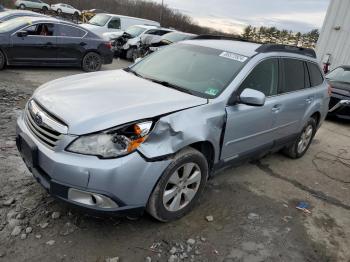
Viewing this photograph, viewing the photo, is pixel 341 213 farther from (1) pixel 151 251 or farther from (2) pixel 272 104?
(1) pixel 151 251

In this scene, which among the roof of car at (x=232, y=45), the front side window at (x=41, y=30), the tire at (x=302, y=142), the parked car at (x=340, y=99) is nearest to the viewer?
the roof of car at (x=232, y=45)

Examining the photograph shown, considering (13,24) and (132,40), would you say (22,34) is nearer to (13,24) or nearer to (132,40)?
(13,24)

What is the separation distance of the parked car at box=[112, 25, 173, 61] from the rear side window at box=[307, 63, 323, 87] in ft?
34.4

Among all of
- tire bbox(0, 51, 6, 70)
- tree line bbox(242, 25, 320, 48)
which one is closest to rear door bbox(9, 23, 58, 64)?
tire bbox(0, 51, 6, 70)

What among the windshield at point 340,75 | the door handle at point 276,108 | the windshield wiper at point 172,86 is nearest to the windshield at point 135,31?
the windshield at point 340,75

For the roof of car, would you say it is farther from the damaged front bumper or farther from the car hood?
the damaged front bumper

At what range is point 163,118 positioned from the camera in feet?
9.91

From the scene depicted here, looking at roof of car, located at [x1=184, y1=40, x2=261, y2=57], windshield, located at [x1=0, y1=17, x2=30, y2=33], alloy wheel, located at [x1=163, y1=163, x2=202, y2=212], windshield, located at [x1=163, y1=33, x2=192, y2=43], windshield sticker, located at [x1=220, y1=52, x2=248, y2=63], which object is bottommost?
windshield, located at [x1=163, y1=33, x2=192, y2=43]

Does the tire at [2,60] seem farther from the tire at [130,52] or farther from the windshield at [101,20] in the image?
the windshield at [101,20]

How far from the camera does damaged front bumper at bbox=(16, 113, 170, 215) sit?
2705 mm

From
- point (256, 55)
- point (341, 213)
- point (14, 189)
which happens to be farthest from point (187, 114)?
point (341, 213)

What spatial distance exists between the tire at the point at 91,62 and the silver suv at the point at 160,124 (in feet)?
Answer: 22.8

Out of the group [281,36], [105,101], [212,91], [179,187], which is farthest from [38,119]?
[281,36]

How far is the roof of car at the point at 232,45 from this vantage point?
4.11 meters
